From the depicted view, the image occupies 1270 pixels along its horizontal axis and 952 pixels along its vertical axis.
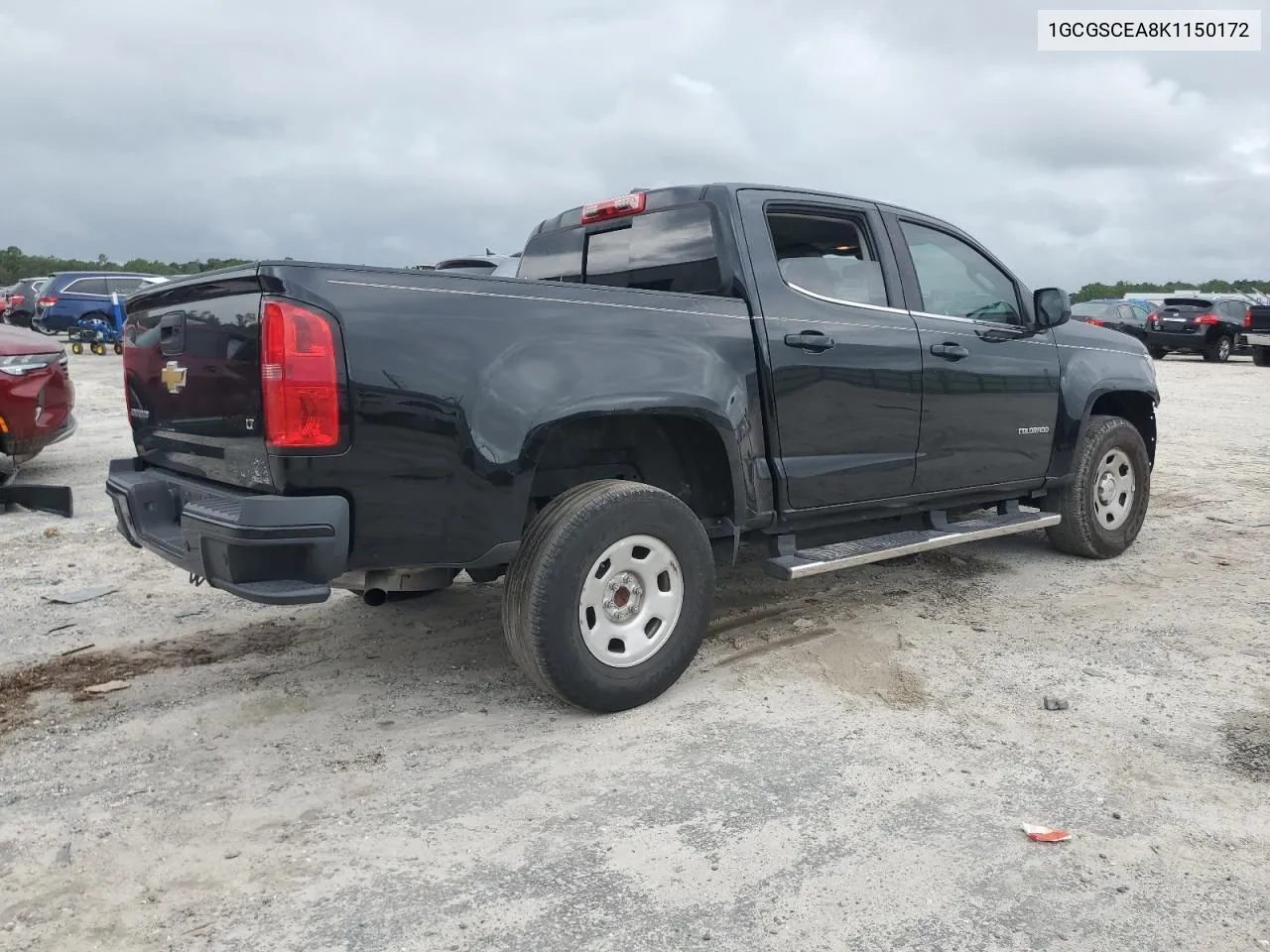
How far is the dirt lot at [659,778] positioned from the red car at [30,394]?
2260mm

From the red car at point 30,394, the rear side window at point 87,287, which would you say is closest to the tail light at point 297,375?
the red car at point 30,394

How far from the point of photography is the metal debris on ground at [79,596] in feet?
16.3

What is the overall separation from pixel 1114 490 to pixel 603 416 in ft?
12.2

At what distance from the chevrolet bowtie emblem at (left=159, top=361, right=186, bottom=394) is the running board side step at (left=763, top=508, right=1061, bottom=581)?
232 centimetres

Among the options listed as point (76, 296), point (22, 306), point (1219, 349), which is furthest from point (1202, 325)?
point (22, 306)

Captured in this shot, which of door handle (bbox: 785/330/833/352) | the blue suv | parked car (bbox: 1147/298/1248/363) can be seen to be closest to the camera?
door handle (bbox: 785/330/833/352)

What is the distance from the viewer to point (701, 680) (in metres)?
3.89

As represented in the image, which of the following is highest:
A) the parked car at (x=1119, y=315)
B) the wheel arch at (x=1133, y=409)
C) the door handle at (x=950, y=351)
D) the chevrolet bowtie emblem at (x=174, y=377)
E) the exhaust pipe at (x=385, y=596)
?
the parked car at (x=1119, y=315)

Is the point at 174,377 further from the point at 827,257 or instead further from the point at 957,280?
the point at 957,280

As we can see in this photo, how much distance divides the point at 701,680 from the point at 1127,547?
3.38m

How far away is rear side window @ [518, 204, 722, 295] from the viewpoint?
418 cm

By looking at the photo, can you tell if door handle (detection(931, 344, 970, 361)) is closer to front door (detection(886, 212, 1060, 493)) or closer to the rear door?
front door (detection(886, 212, 1060, 493))

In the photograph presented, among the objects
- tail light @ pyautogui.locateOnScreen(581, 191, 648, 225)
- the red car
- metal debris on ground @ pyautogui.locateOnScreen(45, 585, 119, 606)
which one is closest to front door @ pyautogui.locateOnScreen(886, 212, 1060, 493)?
tail light @ pyautogui.locateOnScreen(581, 191, 648, 225)

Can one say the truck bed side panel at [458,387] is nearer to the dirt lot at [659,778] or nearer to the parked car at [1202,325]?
the dirt lot at [659,778]
